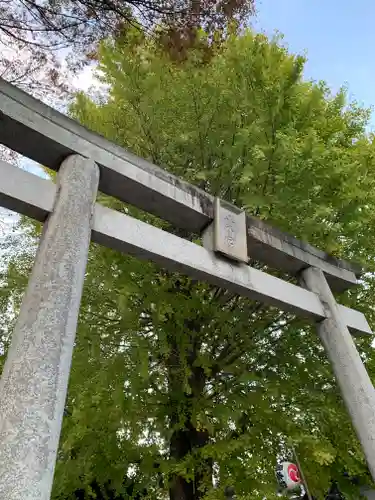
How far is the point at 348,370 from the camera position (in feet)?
12.4

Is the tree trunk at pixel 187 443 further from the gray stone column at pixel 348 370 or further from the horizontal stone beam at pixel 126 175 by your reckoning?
the horizontal stone beam at pixel 126 175

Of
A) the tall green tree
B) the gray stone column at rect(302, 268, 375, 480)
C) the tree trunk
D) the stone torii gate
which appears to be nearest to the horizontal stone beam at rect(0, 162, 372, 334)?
the stone torii gate

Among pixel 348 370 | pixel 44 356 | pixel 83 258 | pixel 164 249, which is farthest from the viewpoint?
pixel 348 370

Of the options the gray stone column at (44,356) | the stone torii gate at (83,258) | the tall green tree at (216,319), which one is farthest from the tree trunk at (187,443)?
→ the gray stone column at (44,356)

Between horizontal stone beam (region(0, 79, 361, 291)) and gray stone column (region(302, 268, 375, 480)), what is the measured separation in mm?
479

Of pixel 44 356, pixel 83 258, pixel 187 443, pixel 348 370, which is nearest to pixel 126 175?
pixel 83 258

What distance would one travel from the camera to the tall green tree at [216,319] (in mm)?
3986

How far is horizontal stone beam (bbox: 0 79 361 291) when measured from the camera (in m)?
3.01

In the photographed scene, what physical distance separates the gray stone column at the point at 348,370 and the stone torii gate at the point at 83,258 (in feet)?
0.04

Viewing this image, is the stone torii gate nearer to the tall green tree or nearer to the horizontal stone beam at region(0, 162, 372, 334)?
the horizontal stone beam at region(0, 162, 372, 334)

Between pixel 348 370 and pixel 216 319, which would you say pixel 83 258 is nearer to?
pixel 216 319

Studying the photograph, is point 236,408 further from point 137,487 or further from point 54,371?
point 54,371

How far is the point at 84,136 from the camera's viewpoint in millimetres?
3268

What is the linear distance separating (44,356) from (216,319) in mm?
2870
